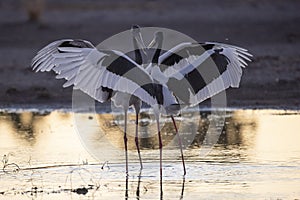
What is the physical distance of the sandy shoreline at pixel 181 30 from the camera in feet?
49.0

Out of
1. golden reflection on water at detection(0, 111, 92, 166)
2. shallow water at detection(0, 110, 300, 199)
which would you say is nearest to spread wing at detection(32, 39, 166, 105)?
shallow water at detection(0, 110, 300, 199)

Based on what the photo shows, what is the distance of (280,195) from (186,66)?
2.35 meters

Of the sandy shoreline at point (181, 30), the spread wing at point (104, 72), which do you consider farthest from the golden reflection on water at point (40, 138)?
the sandy shoreline at point (181, 30)

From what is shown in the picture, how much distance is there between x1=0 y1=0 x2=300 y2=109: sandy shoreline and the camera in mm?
14938

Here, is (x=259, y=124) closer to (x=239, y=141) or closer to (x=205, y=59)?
(x=239, y=141)

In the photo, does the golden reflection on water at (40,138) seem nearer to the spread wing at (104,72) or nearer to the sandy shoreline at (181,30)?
the spread wing at (104,72)

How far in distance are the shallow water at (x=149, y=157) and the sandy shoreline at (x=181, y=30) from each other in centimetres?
138

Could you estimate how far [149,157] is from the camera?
400 inches

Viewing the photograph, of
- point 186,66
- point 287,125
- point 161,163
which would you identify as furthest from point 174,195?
point 287,125

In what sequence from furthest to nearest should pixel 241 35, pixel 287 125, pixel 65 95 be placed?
1. pixel 241 35
2. pixel 65 95
3. pixel 287 125

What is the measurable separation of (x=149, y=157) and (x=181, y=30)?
41.5ft

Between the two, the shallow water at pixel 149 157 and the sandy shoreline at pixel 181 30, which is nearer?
the shallow water at pixel 149 157

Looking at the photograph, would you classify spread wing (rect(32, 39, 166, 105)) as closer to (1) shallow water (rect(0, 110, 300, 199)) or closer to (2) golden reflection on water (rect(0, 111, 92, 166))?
(1) shallow water (rect(0, 110, 300, 199))

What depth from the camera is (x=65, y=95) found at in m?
15.0
